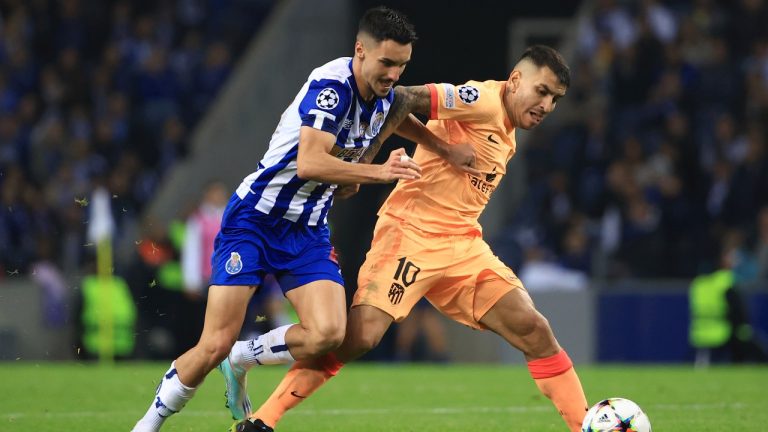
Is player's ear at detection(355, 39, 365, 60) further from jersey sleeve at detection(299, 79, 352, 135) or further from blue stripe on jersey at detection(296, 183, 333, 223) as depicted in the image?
blue stripe on jersey at detection(296, 183, 333, 223)

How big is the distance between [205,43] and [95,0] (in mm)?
1782

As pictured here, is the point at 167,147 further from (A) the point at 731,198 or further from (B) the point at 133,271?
(A) the point at 731,198

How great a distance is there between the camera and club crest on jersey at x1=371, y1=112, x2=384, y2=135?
22.8 feet

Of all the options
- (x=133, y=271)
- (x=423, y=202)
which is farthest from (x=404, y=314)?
(x=133, y=271)

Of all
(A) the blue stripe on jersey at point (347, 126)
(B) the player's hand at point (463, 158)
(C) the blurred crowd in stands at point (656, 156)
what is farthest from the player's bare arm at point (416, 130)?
(C) the blurred crowd in stands at point (656, 156)

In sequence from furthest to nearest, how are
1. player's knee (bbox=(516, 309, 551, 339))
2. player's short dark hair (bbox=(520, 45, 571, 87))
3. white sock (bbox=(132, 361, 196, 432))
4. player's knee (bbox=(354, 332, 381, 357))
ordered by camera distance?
player's short dark hair (bbox=(520, 45, 571, 87))
player's knee (bbox=(516, 309, 551, 339))
player's knee (bbox=(354, 332, 381, 357))
white sock (bbox=(132, 361, 196, 432))

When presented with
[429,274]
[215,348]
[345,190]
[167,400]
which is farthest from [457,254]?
[167,400]

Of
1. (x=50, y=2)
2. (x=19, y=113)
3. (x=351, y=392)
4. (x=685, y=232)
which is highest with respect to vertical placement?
(x=50, y=2)

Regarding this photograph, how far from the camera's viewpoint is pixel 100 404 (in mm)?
9695

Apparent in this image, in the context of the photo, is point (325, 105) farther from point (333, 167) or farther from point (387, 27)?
point (387, 27)

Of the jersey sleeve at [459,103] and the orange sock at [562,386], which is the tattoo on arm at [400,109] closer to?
the jersey sleeve at [459,103]

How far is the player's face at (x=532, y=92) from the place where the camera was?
7.25 meters

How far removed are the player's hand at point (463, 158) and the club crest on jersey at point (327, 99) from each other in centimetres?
104

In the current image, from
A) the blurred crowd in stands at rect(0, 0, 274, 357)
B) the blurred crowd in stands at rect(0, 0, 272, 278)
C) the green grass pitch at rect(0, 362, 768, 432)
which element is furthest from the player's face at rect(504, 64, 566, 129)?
the blurred crowd in stands at rect(0, 0, 272, 278)
